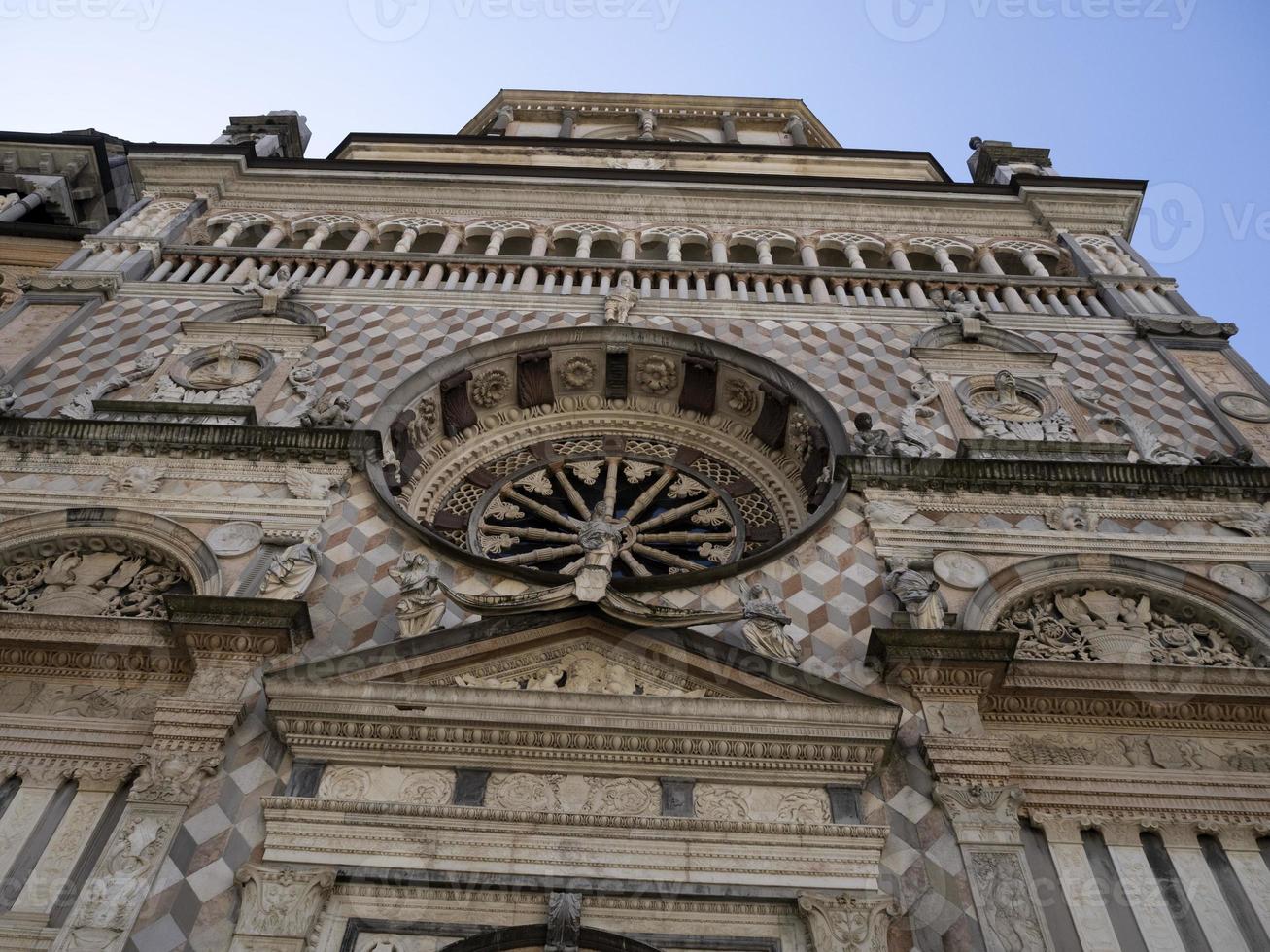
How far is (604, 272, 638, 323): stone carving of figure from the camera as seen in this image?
1304 centimetres

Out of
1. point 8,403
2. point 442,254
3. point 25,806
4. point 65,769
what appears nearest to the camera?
point 25,806

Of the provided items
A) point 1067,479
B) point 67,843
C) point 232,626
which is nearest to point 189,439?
point 232,626

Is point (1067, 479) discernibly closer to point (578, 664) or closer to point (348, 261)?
point (578, 664)

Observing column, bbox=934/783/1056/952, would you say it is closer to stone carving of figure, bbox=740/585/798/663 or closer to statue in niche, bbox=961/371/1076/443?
stone carving of figure, bbox=740/585/798/663

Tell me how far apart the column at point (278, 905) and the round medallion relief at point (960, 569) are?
207 inches

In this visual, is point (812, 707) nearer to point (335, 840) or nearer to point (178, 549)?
point (335, 840)

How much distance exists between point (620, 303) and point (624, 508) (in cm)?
295

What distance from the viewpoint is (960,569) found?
A: 9.12m

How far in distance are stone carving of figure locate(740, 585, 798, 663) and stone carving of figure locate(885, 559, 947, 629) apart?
93 cm

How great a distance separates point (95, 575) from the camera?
900 cm

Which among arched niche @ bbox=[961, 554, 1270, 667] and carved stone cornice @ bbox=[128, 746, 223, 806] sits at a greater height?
arched niche @ bbox=[961, 554, 1270, 667]

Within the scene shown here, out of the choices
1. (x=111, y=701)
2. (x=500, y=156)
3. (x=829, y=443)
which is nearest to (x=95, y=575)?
(x=111, y=701)

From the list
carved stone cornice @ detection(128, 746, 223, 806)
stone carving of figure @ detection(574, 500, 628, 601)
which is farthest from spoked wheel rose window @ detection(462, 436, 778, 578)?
carved stone cornice @ detection(128, 746, 223, 806)

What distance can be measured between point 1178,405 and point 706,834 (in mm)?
7981
